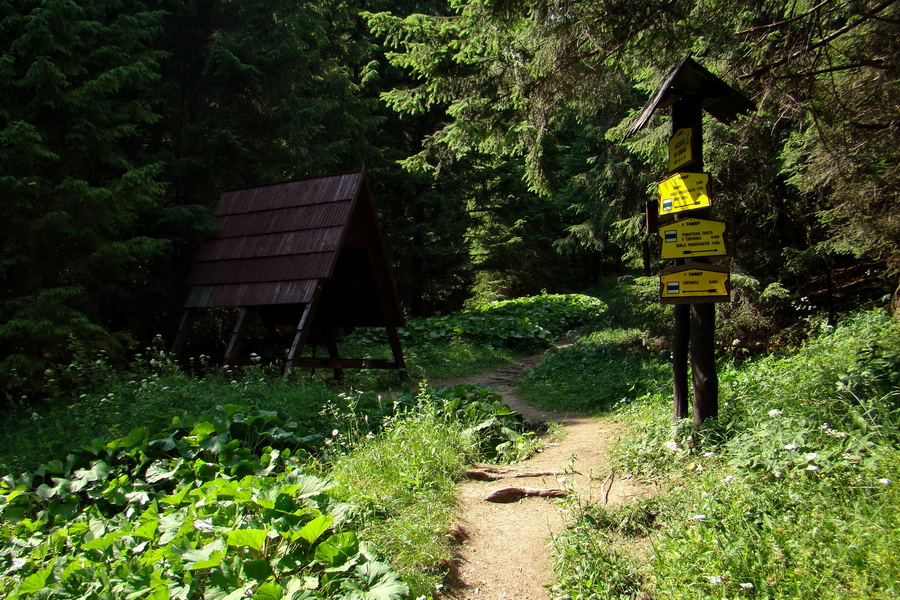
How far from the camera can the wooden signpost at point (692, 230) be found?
205 inches

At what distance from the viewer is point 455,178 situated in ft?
72.6

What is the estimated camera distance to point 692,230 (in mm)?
5301

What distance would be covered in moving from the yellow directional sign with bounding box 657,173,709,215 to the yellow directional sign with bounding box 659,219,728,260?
0.46 feet

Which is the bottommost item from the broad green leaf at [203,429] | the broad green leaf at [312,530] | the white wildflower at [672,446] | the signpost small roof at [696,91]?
the broad green leaf at [312,530]

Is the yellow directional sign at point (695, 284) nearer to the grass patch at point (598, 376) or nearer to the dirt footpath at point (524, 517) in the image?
the dirt footpath at point (524, 517)

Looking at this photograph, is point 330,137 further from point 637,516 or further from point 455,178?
point 637,516

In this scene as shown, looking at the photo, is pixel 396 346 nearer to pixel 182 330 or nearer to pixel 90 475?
pixel 182 330

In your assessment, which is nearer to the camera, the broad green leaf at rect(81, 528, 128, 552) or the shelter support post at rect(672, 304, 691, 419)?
the broad green leaf at rect(81, 528, 128, 552)

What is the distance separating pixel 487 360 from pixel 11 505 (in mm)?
10396

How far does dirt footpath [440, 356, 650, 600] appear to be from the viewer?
11.9 ft

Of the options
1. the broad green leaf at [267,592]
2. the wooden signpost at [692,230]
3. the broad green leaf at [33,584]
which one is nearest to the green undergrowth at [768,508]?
the wooden signpost at [692,230]

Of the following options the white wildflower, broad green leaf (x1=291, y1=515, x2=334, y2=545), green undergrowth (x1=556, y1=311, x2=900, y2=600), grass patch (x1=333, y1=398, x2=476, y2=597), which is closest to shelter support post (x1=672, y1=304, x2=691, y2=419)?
green undergrowth (x1=556, y1=311, x2=900, y2=600)

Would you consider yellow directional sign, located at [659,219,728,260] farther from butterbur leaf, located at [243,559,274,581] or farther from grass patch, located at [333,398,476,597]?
butterbur leaf, located at [243,559,274,581]

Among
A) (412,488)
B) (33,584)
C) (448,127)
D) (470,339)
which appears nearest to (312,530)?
(412,488)
